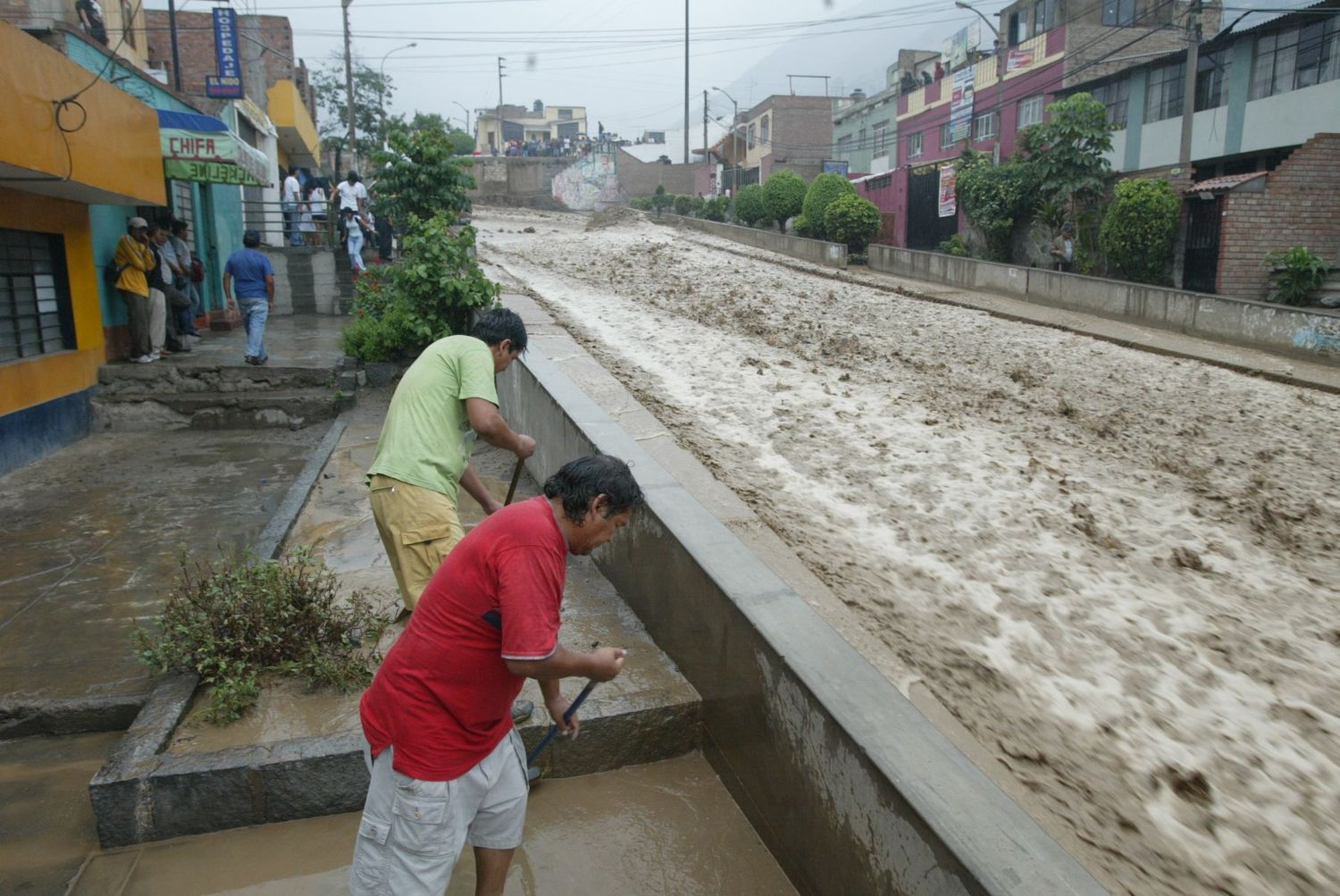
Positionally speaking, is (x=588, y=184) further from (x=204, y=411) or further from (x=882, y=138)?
(x=204, y=411)

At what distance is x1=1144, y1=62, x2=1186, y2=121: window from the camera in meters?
22.6

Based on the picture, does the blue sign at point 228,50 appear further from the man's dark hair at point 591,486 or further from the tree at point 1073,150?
the man's dark hair at point 591,486

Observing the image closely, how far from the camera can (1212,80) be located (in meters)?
21.5

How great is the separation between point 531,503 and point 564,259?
19.3m

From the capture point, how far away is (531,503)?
2402mm

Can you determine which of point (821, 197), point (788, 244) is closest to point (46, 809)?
point (788, 244)

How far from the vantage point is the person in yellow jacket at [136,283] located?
1012cm

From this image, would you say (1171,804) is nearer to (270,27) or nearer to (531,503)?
(531,503)

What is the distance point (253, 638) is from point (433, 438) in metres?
1.11

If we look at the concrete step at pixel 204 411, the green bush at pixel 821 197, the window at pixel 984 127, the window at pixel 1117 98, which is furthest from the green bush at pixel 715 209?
the concrete step at pixel 204 411

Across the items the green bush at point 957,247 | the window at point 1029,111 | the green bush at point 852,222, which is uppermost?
the window at point 1029,111

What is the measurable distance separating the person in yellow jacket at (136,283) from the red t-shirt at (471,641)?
9.33 m

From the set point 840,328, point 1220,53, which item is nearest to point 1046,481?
point 840,328

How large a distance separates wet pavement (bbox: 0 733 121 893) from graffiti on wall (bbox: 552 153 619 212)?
151 feet
